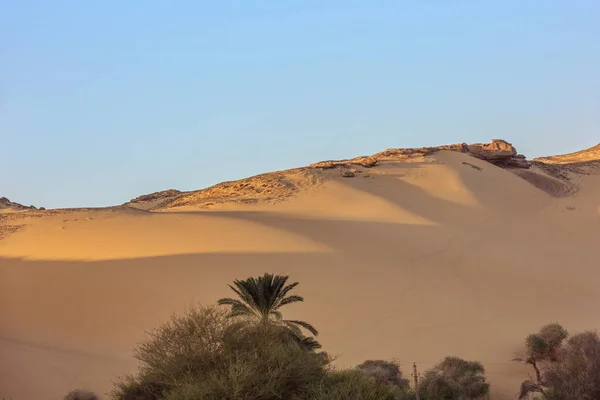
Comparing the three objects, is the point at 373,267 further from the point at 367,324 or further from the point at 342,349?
the point at 342,349

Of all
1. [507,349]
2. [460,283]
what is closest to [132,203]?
[460,283]

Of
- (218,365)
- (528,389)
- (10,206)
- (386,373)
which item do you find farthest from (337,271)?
(10,206)

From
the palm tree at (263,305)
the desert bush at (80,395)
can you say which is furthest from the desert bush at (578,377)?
the desert bush at (80,395)

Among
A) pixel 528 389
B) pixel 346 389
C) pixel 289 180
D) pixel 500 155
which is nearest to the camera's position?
pixel 346 389

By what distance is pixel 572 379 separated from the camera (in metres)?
13.4

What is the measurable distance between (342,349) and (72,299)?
1067 centimetres

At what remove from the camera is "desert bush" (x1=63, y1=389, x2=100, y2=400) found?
18812 mm

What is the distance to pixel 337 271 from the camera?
29.8 metres

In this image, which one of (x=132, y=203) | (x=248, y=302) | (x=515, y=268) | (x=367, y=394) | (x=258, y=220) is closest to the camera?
(x=367, y=394)

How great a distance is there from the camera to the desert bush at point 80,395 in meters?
18.8

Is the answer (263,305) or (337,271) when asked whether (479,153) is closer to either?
(337,271)

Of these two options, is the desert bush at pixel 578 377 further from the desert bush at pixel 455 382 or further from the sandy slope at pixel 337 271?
the sandy slope at pixel 337 271

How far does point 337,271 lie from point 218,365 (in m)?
16.8

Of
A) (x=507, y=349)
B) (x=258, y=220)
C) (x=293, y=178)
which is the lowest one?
(x=507, y=349)
